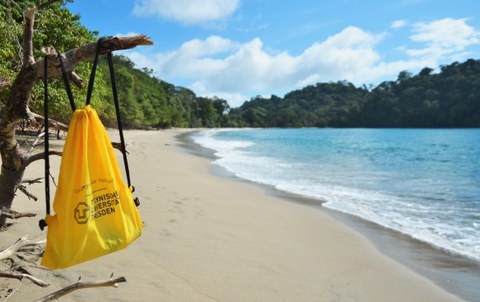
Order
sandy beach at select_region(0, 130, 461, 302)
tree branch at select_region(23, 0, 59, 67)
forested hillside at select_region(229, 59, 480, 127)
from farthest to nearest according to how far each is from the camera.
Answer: forested hillside at select_region(229, 59, 480, 127)
sandy beach at select_region(0, 130, 461, 302)
tree branch at select_region(23, 0, 59, 67)

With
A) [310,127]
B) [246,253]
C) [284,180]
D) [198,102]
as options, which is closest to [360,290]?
[246,253]

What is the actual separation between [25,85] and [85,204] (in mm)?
1016

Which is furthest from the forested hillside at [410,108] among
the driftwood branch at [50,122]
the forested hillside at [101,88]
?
the driftwood branch at [50,122]

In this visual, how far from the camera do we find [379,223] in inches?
263

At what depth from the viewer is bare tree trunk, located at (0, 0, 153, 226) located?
2.19 metres

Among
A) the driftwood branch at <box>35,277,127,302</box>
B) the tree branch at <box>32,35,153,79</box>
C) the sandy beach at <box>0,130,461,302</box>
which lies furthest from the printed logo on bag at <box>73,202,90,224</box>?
the sandy beach at <box>0,130,461,302</box>

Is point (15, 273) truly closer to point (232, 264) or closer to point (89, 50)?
point (89, 50)

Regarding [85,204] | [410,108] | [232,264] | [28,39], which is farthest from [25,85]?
[410,108]

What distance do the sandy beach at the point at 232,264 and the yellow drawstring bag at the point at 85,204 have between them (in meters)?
1.08

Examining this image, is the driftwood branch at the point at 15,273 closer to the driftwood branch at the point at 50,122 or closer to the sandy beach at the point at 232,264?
the sandy beach at the point at 232,264

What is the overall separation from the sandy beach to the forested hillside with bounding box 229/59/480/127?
10855 cm

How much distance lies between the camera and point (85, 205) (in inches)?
78.9

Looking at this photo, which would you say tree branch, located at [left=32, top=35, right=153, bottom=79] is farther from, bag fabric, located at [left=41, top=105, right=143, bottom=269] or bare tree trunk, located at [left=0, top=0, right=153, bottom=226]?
bag fabric, located at [left=41, top=105, right=143, bottom=269]

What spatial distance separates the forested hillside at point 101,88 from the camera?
4.77m
